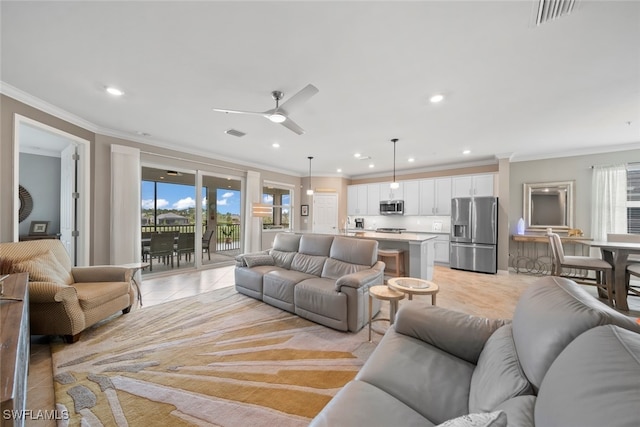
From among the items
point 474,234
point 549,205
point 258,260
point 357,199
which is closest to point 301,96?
point 258,260

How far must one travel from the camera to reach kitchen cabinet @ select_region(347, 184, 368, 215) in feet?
25.9

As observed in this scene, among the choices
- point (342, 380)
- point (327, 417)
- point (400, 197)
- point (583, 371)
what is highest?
point (400, 197)

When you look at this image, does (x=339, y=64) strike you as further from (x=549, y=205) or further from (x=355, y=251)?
(x=549, y=205)

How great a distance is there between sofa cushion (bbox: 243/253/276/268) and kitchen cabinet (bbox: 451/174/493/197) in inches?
198

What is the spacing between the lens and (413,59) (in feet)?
6.96

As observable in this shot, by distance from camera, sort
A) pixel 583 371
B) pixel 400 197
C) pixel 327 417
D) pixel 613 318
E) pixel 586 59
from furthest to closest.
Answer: pixel 400 197, pixel 586 59, pixel 327 417, pixel 613 318, pixel 583 371

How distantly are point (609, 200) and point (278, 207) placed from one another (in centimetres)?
757

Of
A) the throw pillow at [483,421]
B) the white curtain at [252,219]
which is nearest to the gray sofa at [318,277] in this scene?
the throw pillow at [483,421]

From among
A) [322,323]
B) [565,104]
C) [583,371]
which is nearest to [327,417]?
[583,371]

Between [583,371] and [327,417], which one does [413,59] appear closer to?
[583,371]

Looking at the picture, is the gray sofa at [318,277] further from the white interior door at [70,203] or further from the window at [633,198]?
the window at [633,198]

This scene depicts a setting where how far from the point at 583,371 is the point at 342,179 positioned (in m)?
7.53

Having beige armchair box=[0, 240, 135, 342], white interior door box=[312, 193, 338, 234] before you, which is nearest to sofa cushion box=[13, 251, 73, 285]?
beige armchair box=[0, 240, 135, 342]

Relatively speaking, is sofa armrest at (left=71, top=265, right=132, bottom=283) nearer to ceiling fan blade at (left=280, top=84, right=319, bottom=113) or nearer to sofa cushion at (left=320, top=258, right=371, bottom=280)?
sofa cushion at (left=320, top=258, right=371, bottom=280)
